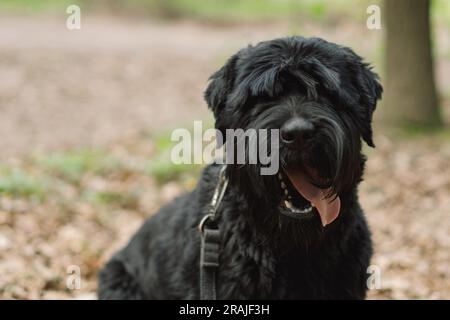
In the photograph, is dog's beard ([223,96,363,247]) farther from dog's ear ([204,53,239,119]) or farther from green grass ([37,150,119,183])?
green grass ([37,150,119,183])

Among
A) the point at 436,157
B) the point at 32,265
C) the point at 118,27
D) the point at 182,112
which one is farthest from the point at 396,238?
the point at 118,27

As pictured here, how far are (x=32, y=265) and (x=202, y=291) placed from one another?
213 cm

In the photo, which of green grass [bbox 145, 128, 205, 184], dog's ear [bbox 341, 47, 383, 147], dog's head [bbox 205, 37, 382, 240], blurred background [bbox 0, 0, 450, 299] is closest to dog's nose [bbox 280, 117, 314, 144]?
dog's head [bbox 205, 37, 382, 240]

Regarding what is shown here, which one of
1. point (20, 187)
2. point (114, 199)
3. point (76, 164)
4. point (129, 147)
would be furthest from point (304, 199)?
point (129, 147)

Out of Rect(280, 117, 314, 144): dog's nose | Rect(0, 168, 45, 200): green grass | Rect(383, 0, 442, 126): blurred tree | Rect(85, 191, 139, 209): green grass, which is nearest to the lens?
Rect(280, 117, 314, 144): dog's nose

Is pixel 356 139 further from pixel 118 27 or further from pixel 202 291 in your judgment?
pixel 118 27

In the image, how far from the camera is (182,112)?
12.8 m

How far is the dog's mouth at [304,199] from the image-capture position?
128 inches

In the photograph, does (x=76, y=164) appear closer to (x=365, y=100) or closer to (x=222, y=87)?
(x=222, y=87)

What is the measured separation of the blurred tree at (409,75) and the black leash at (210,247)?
631 cm

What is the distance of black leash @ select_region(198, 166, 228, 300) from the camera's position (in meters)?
3.60

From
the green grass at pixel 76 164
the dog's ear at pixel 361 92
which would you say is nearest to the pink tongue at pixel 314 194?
the dog's ear at pixel 361 92

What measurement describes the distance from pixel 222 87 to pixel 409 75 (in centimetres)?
656

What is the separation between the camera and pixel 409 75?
31.0 ft
